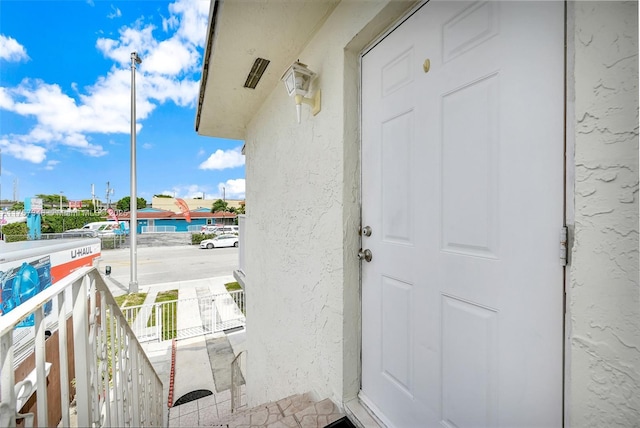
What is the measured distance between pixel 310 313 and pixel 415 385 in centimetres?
90

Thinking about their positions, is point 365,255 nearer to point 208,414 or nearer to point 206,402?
point 208,414

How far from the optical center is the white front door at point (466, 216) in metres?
0.86

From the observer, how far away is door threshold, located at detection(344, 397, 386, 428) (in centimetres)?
144

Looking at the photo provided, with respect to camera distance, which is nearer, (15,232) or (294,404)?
(294,404)

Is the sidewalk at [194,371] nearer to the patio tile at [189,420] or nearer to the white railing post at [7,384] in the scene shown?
the patio tile at [189,420]

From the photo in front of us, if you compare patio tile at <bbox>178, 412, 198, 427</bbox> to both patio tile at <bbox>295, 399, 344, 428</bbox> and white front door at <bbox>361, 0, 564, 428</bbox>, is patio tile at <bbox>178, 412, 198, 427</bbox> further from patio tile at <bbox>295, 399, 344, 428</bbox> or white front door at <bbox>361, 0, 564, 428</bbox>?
white front door at <bbox>361, 0, 564, 428</bbox>

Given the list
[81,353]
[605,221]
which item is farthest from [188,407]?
[605,221]

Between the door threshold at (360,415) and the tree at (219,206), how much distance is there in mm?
35610

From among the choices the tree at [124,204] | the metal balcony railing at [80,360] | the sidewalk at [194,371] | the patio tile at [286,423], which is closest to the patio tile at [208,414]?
the sidewalk at [194,371]

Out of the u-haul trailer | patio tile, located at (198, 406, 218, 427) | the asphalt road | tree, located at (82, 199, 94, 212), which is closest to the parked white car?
the asphalt road

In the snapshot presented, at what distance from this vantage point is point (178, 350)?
6.27 metres

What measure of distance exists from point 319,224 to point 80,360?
1389mm

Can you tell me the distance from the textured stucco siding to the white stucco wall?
38.6 inches

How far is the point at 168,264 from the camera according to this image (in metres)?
15.9
